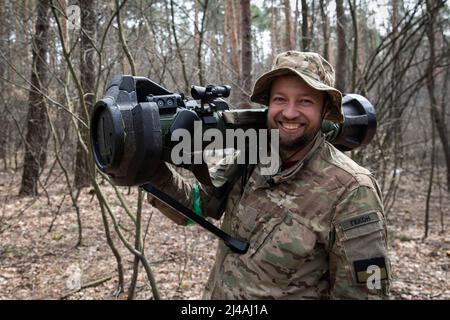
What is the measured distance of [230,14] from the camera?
41.1 ft

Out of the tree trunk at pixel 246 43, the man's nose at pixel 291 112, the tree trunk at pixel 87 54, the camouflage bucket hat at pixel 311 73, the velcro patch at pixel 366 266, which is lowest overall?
the velcro patch at pixel 366 266

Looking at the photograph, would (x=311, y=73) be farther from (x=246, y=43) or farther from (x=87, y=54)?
(x=246, y=43)

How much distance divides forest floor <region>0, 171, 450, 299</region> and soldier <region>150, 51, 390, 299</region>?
214 cm

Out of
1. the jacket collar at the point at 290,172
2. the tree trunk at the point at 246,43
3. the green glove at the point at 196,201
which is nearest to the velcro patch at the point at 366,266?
the jacket collar at the point at 290,172

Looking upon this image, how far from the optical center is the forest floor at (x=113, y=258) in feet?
13.4

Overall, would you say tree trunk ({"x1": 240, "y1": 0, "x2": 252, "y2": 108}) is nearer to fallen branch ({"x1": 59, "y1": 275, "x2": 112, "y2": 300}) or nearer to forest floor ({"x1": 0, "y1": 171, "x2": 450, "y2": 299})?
forest floor ({"x1": 0, "y1": 171, "x2": 450, "y2": 299})

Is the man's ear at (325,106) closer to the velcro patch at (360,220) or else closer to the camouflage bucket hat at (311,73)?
the camouflage bucket hat at (311,73)

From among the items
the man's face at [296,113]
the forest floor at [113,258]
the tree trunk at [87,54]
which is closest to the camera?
the man's face at [296,113]

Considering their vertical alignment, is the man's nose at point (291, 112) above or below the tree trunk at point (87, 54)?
below

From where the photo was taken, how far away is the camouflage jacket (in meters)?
1.49

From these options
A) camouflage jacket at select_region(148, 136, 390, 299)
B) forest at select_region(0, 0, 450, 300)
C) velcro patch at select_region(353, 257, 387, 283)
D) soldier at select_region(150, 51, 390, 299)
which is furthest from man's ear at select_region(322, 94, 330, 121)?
forest at select_region(0, 0, 450, 300)

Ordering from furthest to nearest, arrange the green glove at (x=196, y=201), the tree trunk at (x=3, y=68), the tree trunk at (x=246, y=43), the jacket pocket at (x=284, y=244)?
the tree trunk at (x=246, y=43)
the tree trunk at (x=3, y=68)
the green glove at (x=196, y=201)
the jacket pocket at (x=284, y=244)

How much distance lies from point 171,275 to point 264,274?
3.01m

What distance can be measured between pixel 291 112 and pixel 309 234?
20.0 inches
